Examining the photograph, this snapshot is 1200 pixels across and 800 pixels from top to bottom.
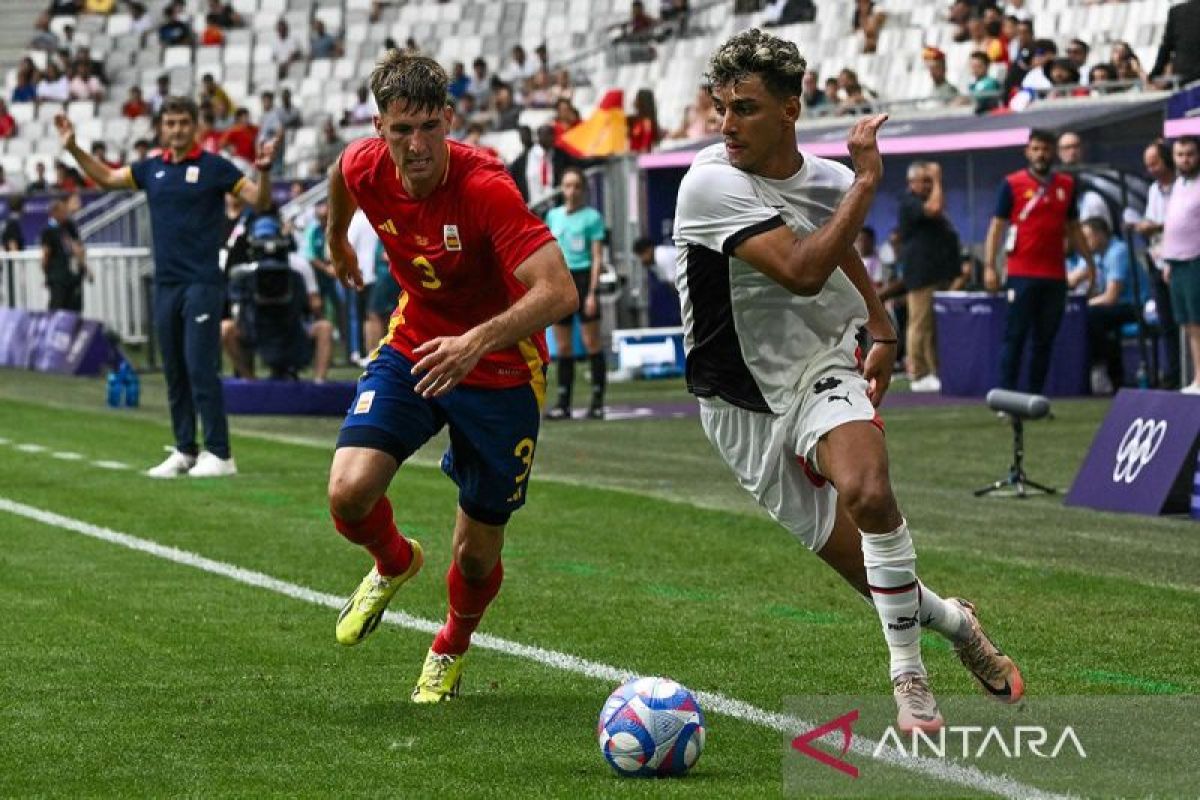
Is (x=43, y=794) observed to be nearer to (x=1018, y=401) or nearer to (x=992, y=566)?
(x=992, y=566)

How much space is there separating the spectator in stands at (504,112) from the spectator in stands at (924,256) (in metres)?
14.3

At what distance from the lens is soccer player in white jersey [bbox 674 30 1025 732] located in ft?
22.4

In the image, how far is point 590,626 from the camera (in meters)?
9.36

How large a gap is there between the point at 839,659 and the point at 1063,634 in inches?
41.9

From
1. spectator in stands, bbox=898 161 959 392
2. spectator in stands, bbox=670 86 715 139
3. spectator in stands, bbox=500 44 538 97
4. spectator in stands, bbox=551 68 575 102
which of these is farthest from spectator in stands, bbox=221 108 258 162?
spectator in stands, bbox=898 161 959 392

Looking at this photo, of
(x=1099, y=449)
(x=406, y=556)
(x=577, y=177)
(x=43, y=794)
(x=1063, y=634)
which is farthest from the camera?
(x=577, y=177)

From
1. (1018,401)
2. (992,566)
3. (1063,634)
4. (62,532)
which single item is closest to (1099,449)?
(1018,401)

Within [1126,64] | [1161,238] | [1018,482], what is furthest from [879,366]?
[1126,64]

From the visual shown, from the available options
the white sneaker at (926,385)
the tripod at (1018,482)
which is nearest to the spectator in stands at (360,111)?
the white sneaker at (926,385)

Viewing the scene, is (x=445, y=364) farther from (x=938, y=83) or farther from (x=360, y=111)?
(x=360, y=111)

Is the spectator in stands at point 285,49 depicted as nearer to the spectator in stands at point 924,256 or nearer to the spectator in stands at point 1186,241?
the spectator in stands at point 924,256

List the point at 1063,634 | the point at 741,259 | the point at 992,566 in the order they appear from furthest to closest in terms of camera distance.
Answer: the point at 992,566
the point at 1063,634
the point at 741,259

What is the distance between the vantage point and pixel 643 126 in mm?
30438

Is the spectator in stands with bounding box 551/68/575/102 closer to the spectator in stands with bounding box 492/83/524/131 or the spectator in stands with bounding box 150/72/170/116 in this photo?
the spectator in stands with bounding box 492/83/524/131
